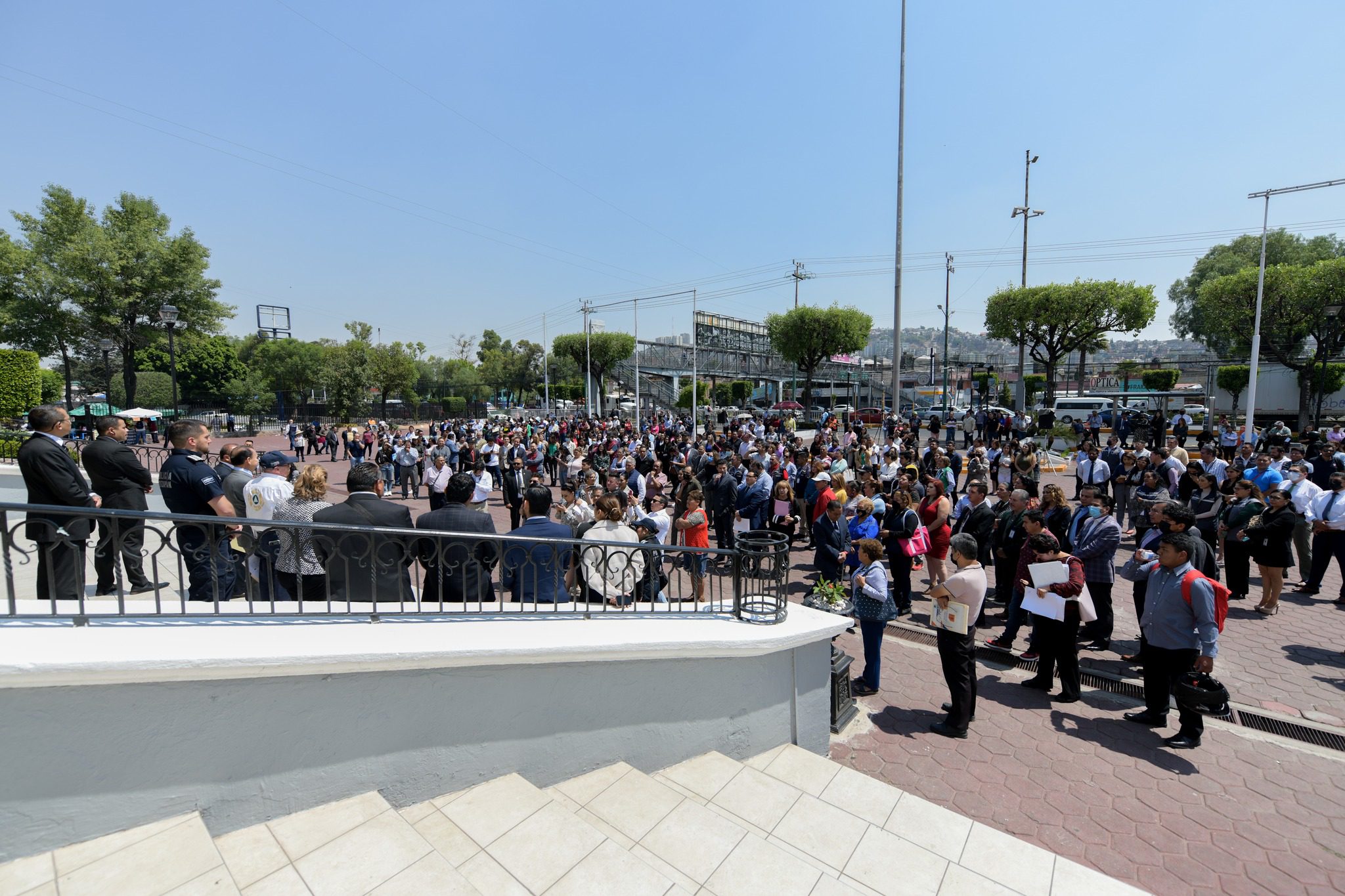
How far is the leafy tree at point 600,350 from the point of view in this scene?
61.2 metres

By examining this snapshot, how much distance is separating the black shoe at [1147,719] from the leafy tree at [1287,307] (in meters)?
29.9

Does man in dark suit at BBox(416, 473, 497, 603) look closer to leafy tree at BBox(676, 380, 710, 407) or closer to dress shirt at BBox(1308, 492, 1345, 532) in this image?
dress shirt at BBox(1308, 492, 1345, 532)

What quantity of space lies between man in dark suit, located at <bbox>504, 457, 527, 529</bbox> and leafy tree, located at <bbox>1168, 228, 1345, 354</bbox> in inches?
2028

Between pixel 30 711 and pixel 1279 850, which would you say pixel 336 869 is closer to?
pixel 30 711

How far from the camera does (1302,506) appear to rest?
8758 mm

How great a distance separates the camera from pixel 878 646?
237 inches

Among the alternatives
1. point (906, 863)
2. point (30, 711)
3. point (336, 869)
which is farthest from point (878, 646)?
point (30, 711)

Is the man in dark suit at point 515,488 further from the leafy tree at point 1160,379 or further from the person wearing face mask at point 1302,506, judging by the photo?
the leafy tree at point 1160,379

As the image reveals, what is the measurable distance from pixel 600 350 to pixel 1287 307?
161ft

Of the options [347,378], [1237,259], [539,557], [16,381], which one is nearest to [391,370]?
[347,378]

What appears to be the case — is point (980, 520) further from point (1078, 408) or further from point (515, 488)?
point (1078, 408)

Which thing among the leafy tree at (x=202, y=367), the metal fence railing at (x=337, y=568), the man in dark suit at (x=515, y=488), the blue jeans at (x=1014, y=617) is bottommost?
the blue jeans at (x=1014, y=617)

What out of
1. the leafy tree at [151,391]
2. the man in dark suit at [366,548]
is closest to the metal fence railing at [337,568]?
the man in dark suit at [366,548]

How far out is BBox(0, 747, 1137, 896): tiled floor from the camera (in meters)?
2.68
